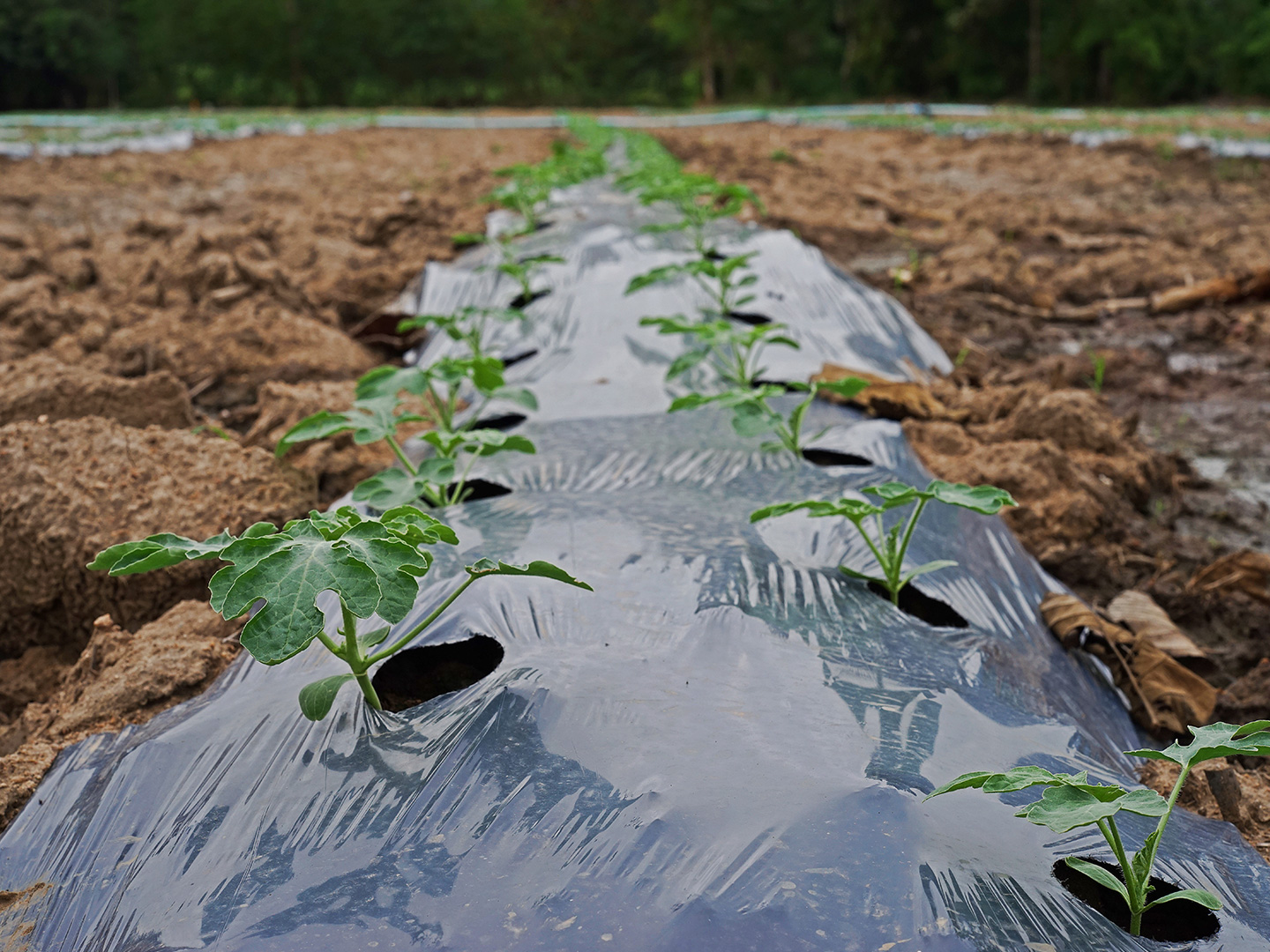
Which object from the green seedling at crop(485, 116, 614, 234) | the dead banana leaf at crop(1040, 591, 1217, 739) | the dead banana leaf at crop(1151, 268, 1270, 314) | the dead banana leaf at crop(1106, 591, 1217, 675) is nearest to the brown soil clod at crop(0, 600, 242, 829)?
the dead banana leaf at crop(1040, 591, 1217, 739)

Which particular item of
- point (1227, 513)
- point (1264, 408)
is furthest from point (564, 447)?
point (1264, 408)

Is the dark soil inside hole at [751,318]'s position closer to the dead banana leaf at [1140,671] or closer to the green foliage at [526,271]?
the green foliage at [526,271]

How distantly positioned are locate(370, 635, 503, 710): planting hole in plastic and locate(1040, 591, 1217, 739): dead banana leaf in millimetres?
1114

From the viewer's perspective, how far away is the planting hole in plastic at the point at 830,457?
94.0 inches

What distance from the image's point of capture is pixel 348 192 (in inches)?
326

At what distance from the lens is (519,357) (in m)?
3.19

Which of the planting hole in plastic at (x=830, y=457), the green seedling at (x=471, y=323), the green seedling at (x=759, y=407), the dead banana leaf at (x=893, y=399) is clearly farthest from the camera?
the dead banana leaf at (x=893, y=399)

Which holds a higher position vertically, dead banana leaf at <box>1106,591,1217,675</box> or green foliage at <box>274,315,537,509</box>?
green foliage at <box>274,315,537,509</box>

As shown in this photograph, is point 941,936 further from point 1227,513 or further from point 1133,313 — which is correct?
point 1133,313

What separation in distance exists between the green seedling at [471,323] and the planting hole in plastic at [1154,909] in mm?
1599

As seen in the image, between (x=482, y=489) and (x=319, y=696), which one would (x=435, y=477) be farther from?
(x=319, y=696)

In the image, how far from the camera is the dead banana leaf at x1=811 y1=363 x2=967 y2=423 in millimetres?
2814

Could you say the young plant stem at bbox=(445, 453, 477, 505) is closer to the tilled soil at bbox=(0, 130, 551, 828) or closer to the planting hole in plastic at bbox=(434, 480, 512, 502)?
the planting hole in plastic at bbox=(434, 480, 512, 502)

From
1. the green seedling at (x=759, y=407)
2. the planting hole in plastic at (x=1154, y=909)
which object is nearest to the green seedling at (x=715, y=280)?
the green seedling at (x=759, y=407)
